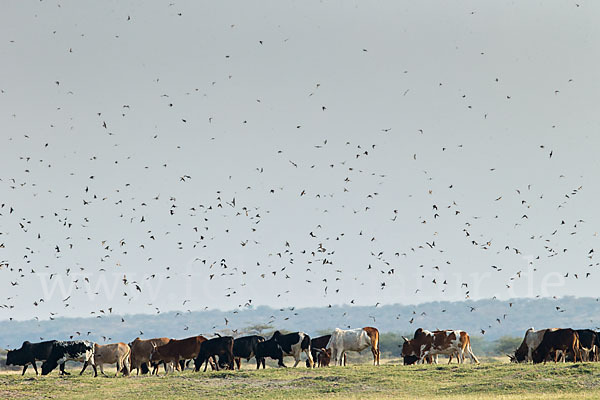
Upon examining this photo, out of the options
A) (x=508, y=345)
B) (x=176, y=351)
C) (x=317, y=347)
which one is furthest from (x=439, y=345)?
(x=508, y=345)

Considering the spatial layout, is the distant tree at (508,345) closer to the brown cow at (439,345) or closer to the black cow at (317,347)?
the black cow at (317,347)

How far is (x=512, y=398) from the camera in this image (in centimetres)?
3922

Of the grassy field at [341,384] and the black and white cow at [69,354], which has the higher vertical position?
the black and white cow at [69,354]

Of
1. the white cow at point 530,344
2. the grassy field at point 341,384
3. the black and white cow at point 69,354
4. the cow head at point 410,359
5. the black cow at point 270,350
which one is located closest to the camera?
the grassy field at point 341,384

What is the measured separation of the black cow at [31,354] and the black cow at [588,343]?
29.7 meters

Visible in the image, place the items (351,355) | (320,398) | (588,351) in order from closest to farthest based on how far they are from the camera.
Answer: (320,398) < (588,351) < (351,355)

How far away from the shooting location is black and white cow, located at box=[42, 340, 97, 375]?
53.4 m

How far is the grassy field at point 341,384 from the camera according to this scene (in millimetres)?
42875

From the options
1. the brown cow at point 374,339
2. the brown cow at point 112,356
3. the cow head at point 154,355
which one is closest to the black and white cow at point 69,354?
the brown cow at point 112,356

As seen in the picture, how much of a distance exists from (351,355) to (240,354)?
5000cm

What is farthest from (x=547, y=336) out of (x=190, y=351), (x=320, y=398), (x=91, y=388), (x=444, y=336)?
(x=91, y=388)

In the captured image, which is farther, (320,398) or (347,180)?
(347,180)

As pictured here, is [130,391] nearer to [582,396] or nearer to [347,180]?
[347,180]

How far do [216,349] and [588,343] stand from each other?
68.5 ft
